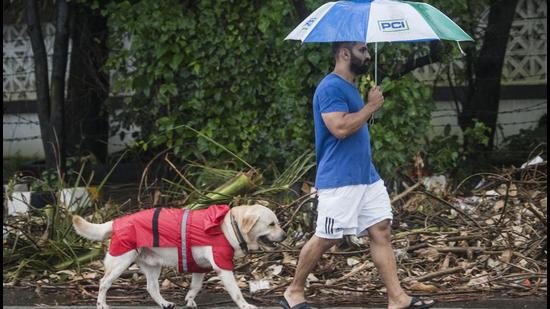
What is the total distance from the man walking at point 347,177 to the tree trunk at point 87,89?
611 centimetres

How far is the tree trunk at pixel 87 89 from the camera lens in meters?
12.1

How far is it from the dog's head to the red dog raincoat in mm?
138

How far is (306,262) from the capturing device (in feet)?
21.6

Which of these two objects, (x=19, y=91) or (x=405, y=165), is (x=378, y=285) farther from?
(x=19, y=91)

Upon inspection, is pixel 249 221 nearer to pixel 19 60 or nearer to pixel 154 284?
pixel 154 284

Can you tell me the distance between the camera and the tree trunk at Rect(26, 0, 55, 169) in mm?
10906

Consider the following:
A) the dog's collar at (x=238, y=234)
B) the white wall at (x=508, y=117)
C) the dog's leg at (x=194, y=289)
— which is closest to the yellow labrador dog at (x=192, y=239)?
the dog's collar at (x=238, y=234)

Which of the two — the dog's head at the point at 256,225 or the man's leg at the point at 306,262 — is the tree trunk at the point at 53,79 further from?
the man's leg at the point at 306,262

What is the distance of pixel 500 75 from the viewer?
467 inches

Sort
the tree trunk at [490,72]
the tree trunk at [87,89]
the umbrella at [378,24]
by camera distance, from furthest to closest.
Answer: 1. the tree trunk at [87,89]
2. the tree trunk at [490,72]
3. the umbrella at [378,24]

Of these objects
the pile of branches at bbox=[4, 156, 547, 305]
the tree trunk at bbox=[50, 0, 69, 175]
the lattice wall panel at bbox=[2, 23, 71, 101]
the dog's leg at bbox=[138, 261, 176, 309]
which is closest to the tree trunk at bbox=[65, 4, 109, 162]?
the tree trunk at bbox=[50, 0, 69, 175]

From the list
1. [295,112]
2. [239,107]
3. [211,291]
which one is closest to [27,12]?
[239,107]

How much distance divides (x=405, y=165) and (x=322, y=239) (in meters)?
3.09

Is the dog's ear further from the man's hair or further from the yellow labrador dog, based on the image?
the man's hair
